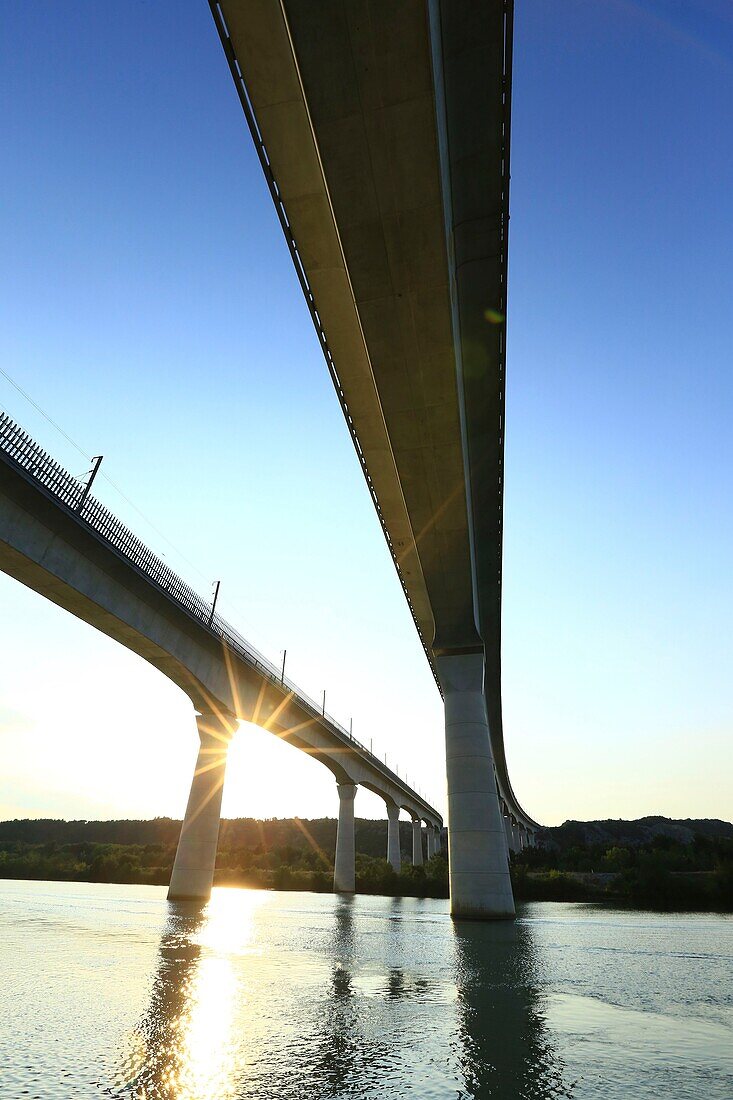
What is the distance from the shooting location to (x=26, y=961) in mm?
10859

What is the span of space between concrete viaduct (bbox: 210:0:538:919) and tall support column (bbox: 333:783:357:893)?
126 feet

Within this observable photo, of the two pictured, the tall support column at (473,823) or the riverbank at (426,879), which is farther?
the riverbank at (426,879)

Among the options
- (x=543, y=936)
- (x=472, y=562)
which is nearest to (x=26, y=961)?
(x=543, y=936)

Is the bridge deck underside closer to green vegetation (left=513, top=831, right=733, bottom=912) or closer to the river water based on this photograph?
the river water

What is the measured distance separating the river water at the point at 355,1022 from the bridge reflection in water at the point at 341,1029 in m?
0.03

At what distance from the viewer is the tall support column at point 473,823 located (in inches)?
936

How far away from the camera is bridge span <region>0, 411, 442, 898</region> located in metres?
19.6

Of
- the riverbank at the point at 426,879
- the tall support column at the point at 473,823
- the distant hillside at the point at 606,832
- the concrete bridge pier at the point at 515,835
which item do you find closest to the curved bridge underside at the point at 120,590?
the tall support column at the point at 473,823

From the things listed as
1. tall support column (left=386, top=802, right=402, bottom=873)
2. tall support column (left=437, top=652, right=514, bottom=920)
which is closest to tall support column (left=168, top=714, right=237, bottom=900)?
tall support column (left=437, top=652, right=514, bottom=920)

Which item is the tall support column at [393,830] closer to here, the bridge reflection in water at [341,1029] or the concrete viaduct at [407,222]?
the concrete viaduct at [407,222]

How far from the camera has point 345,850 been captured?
59000mm

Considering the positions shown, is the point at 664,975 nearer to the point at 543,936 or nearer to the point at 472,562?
the point at 543,936

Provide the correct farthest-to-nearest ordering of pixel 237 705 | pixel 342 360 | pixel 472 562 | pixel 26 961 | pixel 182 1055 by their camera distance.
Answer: pixel 237 705, pixel 472 562, pixel 342 360, pixel 26 961, pixel 182 1055

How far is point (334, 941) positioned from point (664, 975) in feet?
27.6
